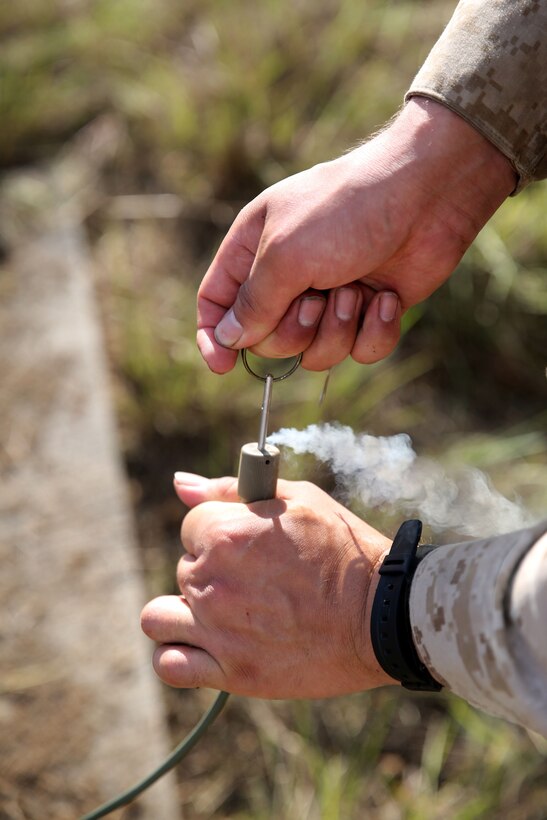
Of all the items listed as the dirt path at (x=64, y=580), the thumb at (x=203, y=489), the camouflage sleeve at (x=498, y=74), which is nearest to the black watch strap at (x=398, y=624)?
the thumb at (x=203, y=489)

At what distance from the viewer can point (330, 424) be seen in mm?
2586

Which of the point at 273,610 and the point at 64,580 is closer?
the point at 273,610

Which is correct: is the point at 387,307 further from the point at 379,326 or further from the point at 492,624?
the point at 492,624

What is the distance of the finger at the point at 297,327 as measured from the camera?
1484 millimetres

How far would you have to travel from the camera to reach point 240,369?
2.78 meters

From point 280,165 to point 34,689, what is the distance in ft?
6.95

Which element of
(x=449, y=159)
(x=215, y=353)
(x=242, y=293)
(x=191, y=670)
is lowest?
(x=191, y=670)

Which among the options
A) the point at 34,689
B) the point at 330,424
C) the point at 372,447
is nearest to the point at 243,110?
the point at 330,424


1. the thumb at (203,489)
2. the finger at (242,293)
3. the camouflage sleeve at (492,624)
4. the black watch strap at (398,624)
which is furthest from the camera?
the thumb at (203,489)

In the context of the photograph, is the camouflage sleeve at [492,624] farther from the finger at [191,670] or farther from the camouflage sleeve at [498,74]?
the camouflage sleeve at [498,74]

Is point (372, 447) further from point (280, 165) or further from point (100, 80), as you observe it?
point (100, 80)

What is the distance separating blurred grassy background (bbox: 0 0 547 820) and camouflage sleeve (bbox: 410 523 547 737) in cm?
70

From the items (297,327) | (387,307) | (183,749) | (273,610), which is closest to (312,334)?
(297,327)

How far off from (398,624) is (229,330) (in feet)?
1.86
